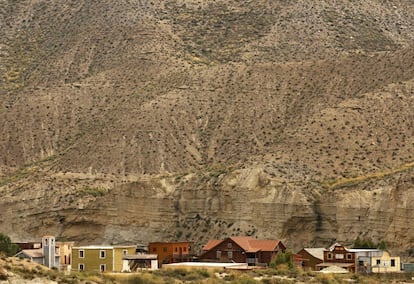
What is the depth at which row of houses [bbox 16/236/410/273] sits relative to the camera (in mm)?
87938

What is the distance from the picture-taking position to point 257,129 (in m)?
121

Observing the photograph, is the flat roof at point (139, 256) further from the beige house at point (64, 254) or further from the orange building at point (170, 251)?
the orange building at point (170, 251)

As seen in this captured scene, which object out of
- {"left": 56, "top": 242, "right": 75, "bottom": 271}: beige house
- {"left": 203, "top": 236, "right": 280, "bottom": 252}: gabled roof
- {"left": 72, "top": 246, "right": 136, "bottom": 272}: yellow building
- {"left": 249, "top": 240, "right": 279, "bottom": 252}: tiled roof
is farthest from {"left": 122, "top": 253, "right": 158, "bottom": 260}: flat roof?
{"left": 249, "top": 240, "right": 279, "bottom": 252}: tiled roof

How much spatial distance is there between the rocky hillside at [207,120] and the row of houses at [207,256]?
4.95m

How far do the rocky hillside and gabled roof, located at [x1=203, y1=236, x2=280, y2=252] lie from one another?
5217 millimetres

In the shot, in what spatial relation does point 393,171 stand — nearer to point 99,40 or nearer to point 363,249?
point 363,249

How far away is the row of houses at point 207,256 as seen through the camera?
87.9 m

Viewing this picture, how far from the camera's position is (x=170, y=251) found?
97.6 metres

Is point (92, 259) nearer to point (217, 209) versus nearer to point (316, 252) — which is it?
point (316, 252)

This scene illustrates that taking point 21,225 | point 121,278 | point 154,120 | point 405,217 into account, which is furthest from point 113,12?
point 121,278

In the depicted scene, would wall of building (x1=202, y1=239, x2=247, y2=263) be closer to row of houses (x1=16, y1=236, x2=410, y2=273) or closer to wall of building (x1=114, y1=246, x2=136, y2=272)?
row of houses (x1=16, y1=236, x2=410, y2=273)

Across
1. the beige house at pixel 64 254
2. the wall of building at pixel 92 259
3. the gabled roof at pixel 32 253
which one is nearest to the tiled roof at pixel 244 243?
the wall of building at pixel 92 259

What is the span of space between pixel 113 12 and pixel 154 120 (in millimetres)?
31871

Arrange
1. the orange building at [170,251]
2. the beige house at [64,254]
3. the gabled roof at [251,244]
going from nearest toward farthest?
the beige house at [64,254] < the gabled roof at [251,244] < the orange building at [170,251]
